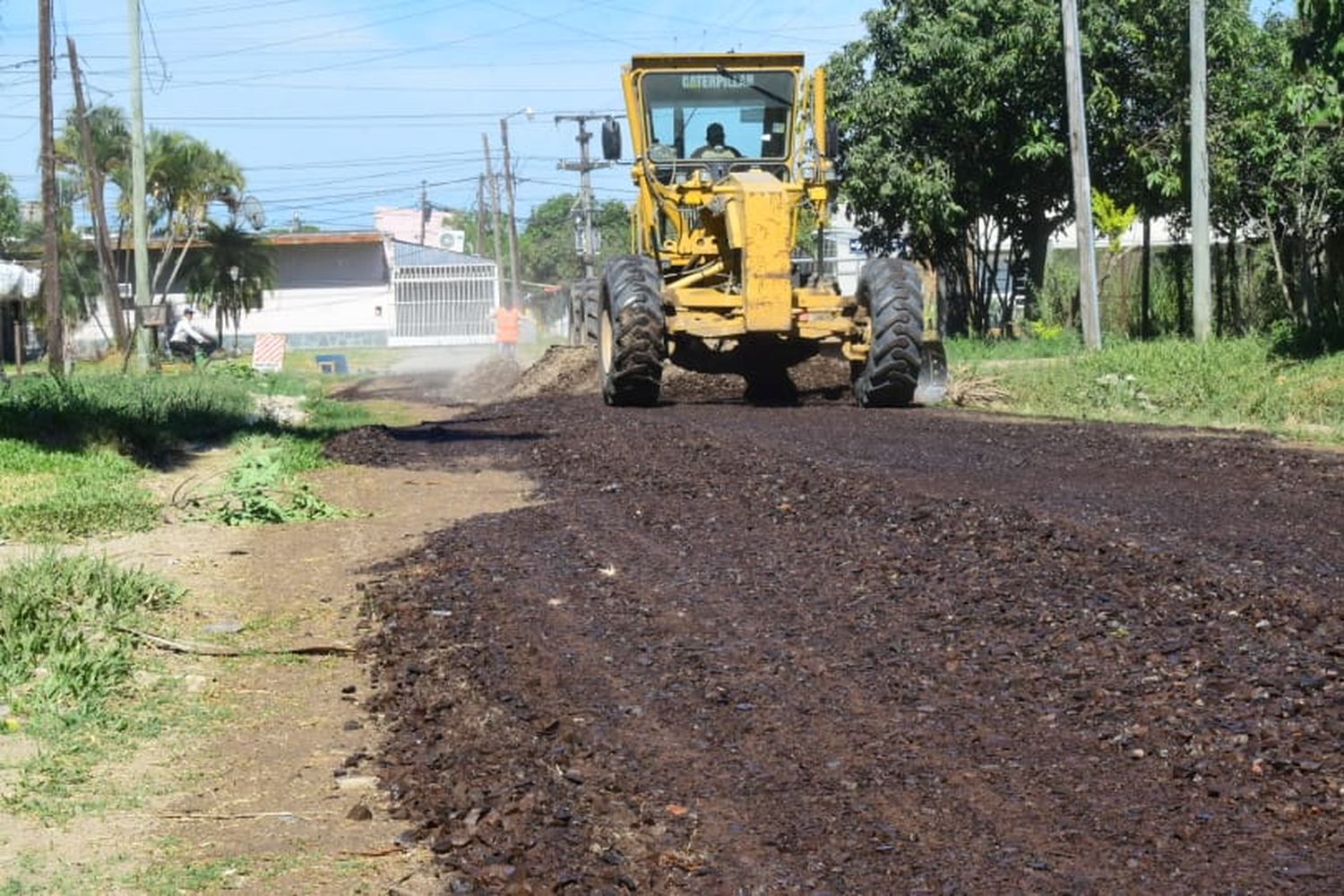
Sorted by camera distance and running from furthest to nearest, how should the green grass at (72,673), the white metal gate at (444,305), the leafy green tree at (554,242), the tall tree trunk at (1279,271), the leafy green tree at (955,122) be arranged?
1. the leafy green tree at (554,242)
2. the white metal gate at (444,305)
3. the leafy green tree at (955,122)
4. the tall tree trunk at (1279,271)
5. the green grass at (72,673)

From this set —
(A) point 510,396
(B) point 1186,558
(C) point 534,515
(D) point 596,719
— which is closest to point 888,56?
(A) point 510,396

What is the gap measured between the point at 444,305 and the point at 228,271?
13.9 m

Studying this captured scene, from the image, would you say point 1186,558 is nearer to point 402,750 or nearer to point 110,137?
point 402,750

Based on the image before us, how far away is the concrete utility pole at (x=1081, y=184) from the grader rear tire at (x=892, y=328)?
8.24 meters

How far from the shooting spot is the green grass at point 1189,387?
18.3 m

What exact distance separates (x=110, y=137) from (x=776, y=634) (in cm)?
5277

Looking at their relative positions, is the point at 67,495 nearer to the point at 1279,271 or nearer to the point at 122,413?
the point at 122,413

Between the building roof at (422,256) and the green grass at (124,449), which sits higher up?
the building roof at (422,256)

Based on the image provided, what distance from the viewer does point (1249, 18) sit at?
31.0m

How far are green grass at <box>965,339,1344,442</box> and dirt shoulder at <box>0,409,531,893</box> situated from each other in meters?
9.87

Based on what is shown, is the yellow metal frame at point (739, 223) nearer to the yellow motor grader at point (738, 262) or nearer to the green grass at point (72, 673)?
the yellow motor grader at point (738, 262)

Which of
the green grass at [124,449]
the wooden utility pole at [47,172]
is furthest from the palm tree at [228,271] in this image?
the green grass at [124,449]

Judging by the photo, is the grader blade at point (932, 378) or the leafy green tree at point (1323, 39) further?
the grader blade at point (932, 378)

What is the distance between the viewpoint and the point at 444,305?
74688mm
